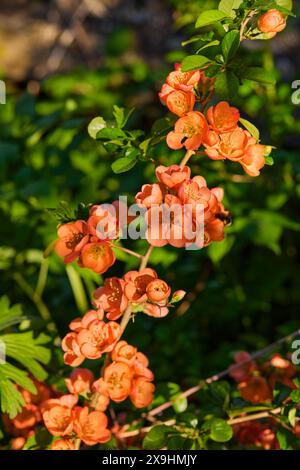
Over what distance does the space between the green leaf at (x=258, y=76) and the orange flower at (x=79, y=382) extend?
0.62 metres

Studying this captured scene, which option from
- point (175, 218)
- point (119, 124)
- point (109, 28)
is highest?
Result: point (109, 28)

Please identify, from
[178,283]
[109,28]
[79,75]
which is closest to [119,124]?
[178,283]

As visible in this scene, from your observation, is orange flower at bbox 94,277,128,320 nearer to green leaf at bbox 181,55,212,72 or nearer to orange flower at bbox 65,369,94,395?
orange flower at bbox 65,369,94,395

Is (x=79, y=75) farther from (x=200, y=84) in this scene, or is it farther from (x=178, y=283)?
(x=200, y=84)

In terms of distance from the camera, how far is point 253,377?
162 centimetres

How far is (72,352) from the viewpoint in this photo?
1377mm

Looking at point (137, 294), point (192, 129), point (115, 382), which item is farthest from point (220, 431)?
point (192, 129)

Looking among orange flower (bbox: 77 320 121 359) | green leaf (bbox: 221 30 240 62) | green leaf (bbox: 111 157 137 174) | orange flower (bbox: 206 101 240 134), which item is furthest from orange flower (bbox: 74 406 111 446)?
green leaf (bbox: 221 30 240 62)

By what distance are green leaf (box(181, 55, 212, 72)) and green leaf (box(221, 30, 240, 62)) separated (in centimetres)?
3

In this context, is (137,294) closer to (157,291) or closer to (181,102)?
(157,291)

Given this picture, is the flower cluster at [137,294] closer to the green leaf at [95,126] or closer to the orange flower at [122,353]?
the orange flower at [122,353]

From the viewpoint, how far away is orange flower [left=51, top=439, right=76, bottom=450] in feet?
4.65

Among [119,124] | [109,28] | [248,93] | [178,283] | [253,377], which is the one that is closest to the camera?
[119,124]

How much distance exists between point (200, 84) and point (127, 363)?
51cm
